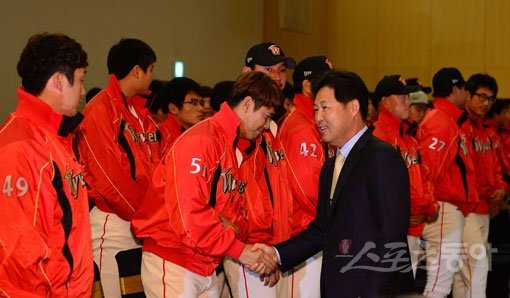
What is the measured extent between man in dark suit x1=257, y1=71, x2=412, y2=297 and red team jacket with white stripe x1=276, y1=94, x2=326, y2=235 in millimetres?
891

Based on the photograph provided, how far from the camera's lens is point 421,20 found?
9.88 m

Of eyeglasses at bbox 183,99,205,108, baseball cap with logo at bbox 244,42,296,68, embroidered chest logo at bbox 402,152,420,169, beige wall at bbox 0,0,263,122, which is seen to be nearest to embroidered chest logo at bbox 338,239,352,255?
baseball cap with logo at bbox 244,42,296,68

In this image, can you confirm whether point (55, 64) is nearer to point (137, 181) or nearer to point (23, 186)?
point (23, 186)

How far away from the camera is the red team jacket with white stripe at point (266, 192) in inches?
151

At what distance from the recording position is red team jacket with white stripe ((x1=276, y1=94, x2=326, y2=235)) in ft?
13.6

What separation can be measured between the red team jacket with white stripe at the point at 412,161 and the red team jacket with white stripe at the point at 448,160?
0.52 feet

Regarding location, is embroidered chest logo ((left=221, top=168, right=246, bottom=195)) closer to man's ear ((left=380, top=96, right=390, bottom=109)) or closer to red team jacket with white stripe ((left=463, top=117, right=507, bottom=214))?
man's ear ((left=380, top=96, right=390, bottom=109))

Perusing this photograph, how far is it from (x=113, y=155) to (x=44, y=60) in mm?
1636

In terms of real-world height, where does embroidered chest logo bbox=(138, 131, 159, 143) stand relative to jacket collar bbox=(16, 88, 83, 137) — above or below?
below

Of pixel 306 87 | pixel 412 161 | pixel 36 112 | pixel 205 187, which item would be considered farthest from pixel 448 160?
pixel 36 112

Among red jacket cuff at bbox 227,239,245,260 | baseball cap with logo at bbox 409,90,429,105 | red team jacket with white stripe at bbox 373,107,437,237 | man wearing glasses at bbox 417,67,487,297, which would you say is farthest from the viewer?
baseball cap with logo at bbox 409,90,429,105

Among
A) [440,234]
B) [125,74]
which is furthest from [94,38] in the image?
[440,234]

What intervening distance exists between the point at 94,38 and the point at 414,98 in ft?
10.2

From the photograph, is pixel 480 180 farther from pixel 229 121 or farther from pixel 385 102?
pixel 229 121
